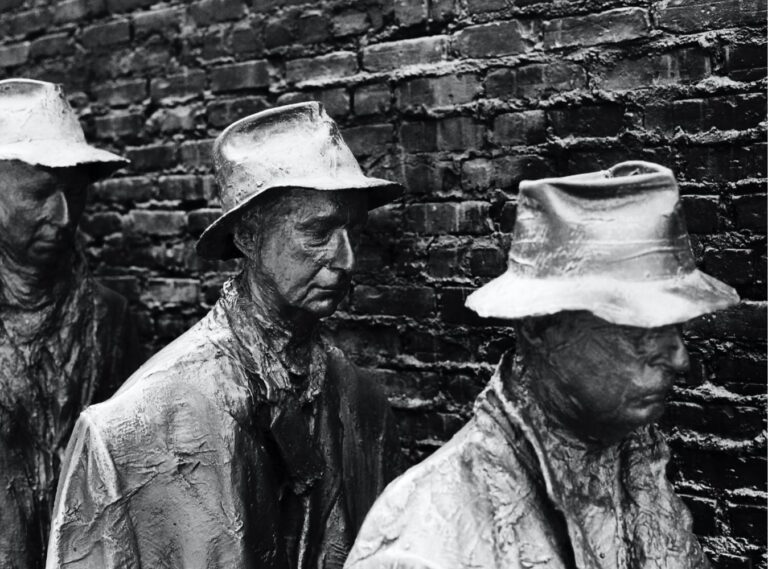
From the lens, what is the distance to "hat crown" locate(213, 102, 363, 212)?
2682 millimetres

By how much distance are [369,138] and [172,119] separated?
0.88m

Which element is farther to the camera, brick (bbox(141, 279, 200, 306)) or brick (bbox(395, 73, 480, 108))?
brick (bbox(141, 279, 200, 306))

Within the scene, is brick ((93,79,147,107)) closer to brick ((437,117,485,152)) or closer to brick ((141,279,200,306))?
brick ((141,279,200,306))

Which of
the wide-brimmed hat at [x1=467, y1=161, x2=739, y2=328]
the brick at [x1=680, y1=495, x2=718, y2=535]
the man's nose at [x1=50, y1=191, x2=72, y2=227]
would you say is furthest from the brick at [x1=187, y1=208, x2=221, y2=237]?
the wide-brimmed hat at [x1=467, y1=161, x2=739, y2=328]

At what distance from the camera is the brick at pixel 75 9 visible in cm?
432

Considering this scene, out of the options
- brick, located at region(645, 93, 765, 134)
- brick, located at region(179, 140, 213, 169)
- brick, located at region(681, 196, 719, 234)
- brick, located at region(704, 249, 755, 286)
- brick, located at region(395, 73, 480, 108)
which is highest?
brick, located at region(395, 73, 480, 108)

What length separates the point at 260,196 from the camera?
2660 mm

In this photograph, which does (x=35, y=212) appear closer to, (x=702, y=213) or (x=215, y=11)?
(x=215, y=11)

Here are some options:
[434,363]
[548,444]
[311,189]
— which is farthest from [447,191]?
[548,444]

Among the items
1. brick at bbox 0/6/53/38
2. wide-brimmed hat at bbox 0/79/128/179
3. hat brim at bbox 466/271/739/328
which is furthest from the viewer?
brick at bbox 0/6/53/38

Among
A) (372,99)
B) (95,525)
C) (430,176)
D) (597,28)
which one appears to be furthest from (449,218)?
(95,525)

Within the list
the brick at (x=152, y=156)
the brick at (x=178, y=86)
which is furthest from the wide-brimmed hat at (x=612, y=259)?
the brick at (x=152, y=156)

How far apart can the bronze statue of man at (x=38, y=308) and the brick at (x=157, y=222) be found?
0.66 metres

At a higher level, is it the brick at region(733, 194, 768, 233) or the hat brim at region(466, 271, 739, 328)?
the hat brim at region(466, 271, 739, 328)
